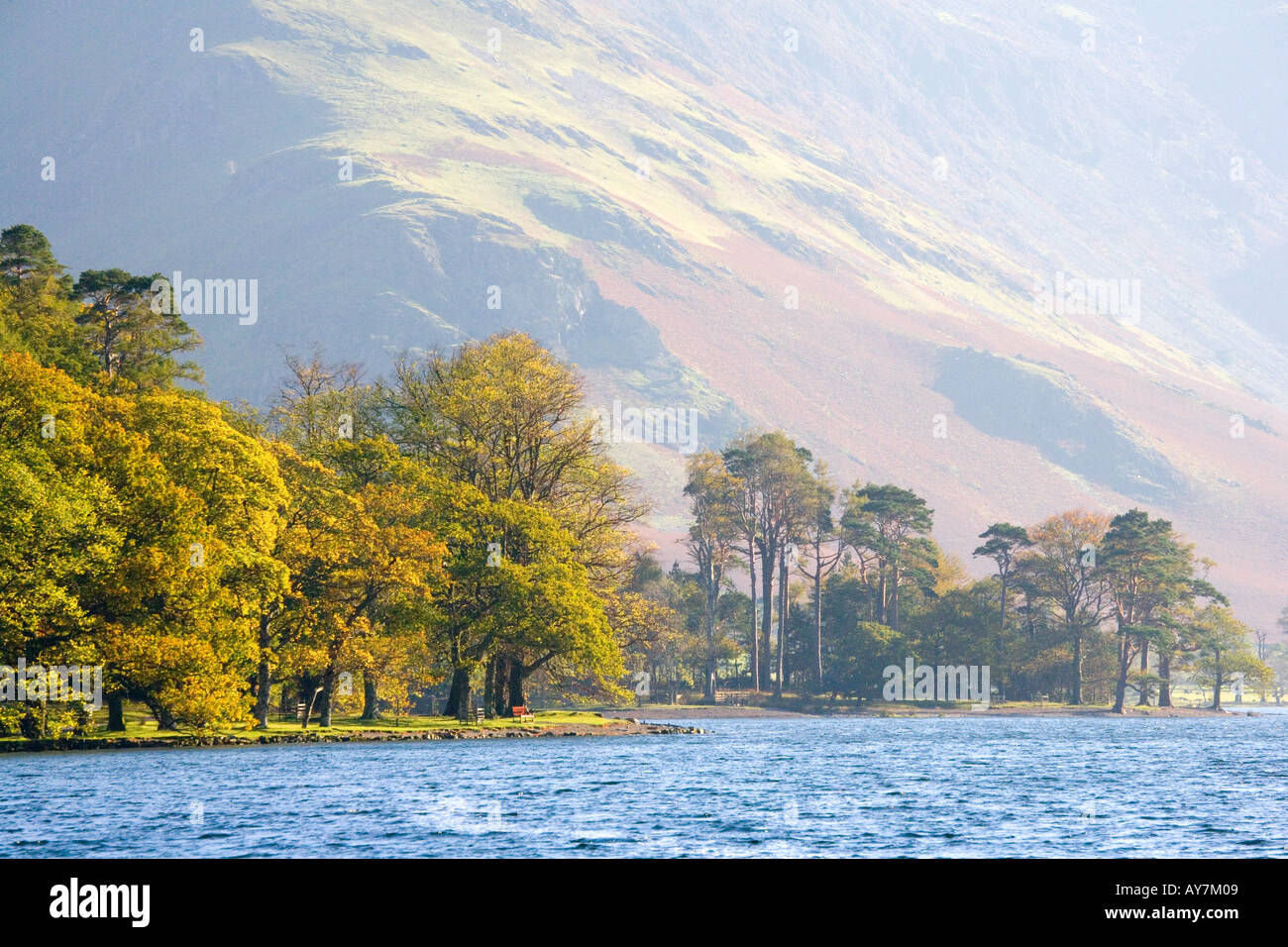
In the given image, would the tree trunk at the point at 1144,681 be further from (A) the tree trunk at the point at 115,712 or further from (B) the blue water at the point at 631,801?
(A) the tree trunk at the point at 115,712

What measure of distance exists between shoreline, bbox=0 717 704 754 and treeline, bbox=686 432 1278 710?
6444 cm

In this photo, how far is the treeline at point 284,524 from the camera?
63.1 meters

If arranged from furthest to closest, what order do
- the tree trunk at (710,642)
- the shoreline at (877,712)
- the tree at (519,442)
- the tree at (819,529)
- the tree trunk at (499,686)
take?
1. the tree at (819,529)
2. the tree trunk at (710,642)
3. the shoreline at (877,712)
4. the tree trunk at (499,686)
5. the tree at (519,442)

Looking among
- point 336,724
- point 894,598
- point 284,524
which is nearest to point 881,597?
point 894,598

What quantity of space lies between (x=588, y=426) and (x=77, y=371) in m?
34.0

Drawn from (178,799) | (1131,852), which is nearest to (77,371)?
(178,799)

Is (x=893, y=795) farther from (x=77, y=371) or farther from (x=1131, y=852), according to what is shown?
(x=77, y=371)

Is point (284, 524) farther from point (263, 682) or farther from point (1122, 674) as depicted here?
Answer: point (1122, 674)

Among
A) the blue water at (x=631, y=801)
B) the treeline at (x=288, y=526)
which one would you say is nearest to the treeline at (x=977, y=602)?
the treeline at (x=288, y=526)

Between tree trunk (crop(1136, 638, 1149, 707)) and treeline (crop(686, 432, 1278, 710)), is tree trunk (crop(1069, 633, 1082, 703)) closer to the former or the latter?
treeline (crop(686, 432, 1278, 710))

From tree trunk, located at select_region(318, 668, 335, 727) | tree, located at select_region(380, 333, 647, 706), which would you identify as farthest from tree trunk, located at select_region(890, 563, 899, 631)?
tree trunk, located at select_region(318, 668, 335, 727)

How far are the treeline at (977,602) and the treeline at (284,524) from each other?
67.4 m

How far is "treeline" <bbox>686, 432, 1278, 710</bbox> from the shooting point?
166000 mm

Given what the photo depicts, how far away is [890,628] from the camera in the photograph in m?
174
